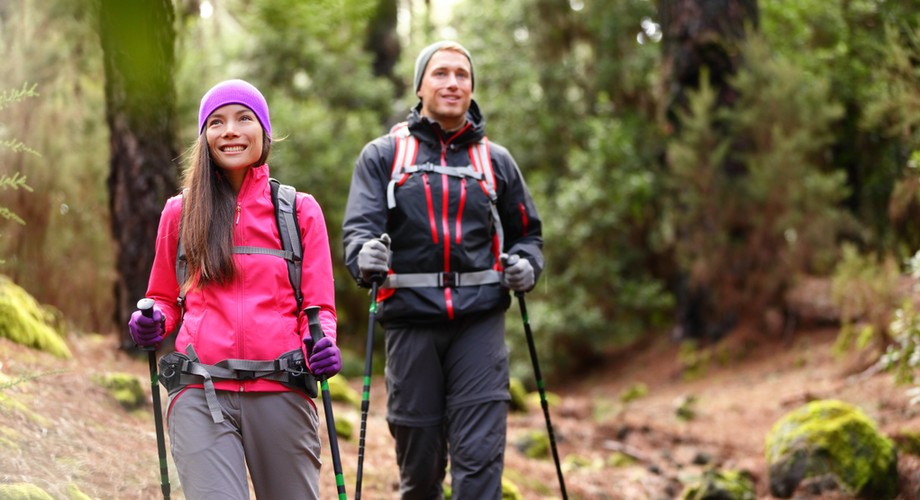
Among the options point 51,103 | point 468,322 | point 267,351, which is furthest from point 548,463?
point 51,103

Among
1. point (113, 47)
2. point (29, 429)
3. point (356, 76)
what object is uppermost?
point (356, 76)

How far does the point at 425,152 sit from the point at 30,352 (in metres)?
3.56

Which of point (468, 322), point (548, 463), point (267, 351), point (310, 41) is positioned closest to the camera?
point (267, 351)

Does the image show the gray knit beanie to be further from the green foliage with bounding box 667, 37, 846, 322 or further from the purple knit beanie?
the green foliage with bounding box 667, 37, 846, 322

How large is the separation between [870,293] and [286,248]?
8742 millimetres

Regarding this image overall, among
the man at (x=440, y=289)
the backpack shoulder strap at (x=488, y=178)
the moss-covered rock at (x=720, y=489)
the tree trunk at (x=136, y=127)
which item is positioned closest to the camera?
the man at (x=440, y=289)

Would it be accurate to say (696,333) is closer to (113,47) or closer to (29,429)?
(113,47)

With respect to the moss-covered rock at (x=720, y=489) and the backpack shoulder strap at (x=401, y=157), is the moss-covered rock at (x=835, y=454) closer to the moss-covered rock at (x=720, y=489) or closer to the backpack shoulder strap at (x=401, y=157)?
the moss-covered rock at (x=720, y=489)

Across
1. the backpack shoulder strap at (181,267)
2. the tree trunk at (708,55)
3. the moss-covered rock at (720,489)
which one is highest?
the tree trunk at (708,55)

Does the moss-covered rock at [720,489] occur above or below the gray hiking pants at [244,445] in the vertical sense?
below

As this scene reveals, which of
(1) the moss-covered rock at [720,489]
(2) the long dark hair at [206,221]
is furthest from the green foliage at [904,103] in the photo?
(2) the long dark hair at [206,221]

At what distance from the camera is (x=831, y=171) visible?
15.3m

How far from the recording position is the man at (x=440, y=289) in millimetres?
5117

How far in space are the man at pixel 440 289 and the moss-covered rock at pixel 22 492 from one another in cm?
174
